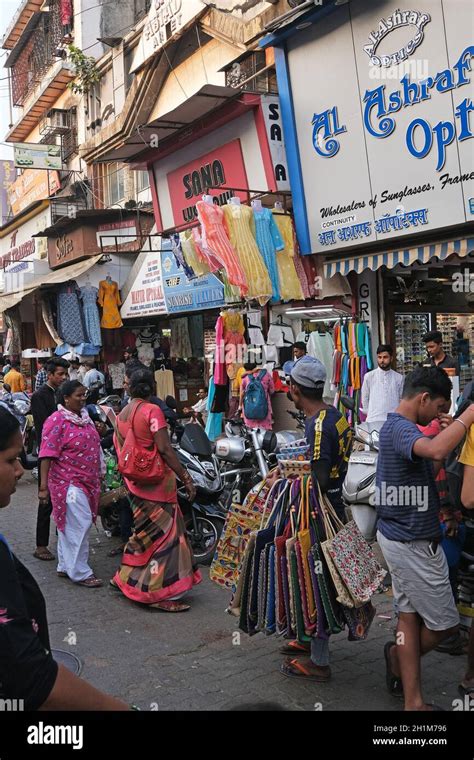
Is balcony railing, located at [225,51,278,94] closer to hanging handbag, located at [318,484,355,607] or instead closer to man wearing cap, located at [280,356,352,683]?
man wearing cap, located at [280,356,352,683]

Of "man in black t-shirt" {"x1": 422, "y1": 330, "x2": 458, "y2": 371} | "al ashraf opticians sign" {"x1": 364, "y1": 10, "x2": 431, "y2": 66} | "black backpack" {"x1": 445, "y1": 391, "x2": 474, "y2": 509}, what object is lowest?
"black backpack" {"x1": 445, "y1": 391, "x2": 474, "y2": 509}

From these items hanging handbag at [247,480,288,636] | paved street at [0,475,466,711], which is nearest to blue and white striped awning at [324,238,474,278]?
paved street at [0,475,466,711]

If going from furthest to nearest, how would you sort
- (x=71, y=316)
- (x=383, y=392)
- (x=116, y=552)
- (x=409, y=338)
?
(x=71, y=316), (x=409, y=338), (x=383, y=392), (x=116, y=552)

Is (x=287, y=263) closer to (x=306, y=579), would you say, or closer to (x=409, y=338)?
(x=409, y=338)

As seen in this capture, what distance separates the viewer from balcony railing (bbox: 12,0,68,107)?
2059 cm

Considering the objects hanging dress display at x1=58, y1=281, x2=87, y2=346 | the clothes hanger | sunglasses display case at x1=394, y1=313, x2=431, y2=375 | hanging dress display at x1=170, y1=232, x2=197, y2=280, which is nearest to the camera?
sunglasses display case at x1=394, y1=313, x2=431, y2=375

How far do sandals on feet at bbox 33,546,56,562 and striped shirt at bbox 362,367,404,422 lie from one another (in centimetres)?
389

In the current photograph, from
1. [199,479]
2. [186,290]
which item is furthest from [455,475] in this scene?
[186,290]

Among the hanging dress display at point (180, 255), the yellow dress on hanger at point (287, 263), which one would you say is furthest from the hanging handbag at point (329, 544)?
the hanging dress display at point (180, 255)

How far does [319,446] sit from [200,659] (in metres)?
1.66

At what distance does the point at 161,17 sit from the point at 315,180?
738cm

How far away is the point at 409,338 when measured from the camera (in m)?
9.09

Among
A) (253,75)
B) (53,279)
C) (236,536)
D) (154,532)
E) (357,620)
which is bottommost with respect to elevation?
(357,620)
